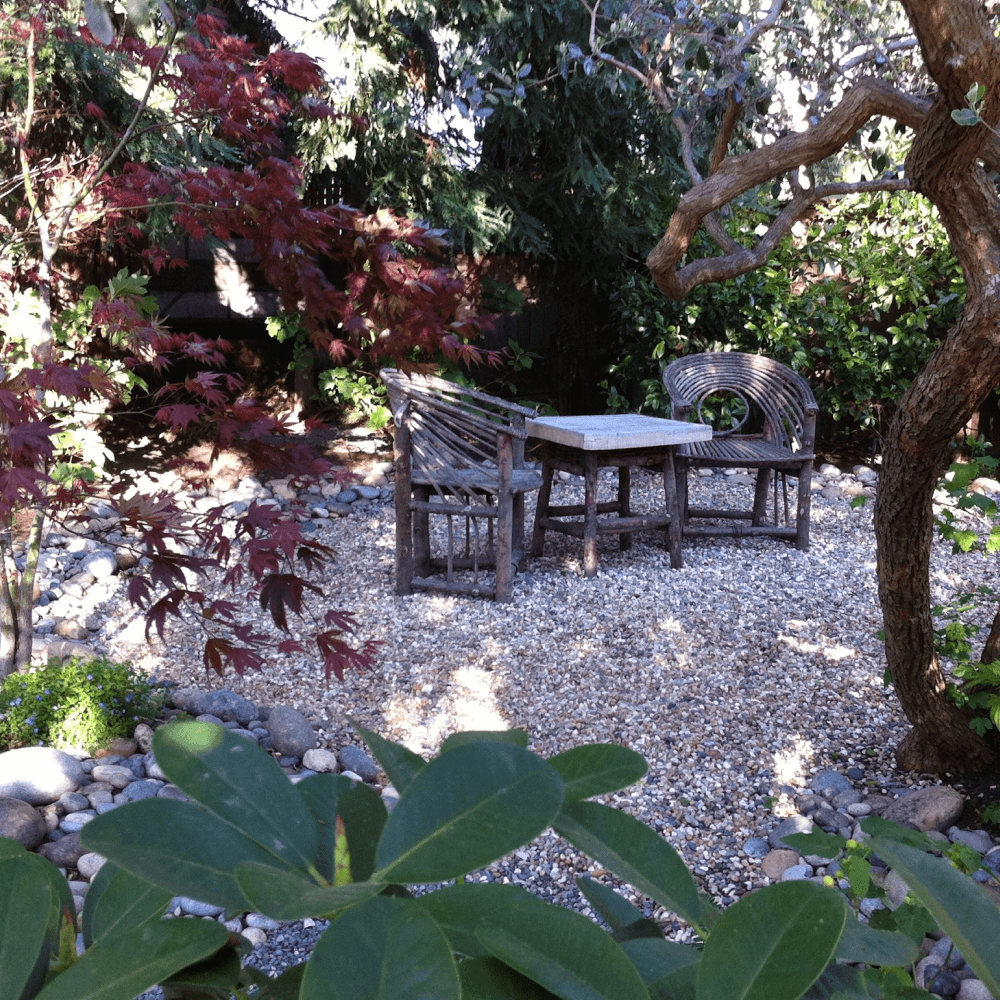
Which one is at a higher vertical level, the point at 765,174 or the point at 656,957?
the point at 765,174

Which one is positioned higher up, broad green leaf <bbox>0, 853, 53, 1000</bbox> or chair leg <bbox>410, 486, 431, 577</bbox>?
broad green leaf <bbox>0, 853, 53, 1000</bbox>

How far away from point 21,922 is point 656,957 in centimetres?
24

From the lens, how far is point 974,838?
2.34 m

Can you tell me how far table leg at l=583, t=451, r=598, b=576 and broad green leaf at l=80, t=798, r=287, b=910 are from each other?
422 cm

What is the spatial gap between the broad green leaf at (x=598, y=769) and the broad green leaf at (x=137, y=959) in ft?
0.49

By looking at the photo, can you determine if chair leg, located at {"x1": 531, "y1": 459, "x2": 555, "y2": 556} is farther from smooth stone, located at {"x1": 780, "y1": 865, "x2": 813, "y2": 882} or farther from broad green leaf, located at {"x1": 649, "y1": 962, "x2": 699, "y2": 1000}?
broad green leaf, located at {"x1": 649, "y1": 962, "x2": 699, "y2": 1000}

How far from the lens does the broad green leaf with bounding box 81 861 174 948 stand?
37 centimetres

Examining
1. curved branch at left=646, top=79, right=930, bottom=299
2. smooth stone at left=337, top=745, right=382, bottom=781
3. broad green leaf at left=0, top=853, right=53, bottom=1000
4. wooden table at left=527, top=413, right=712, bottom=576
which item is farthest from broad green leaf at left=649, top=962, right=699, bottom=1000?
wooden table at left=527, top=413, right=712, bottom=576

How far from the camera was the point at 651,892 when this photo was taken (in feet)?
1.27

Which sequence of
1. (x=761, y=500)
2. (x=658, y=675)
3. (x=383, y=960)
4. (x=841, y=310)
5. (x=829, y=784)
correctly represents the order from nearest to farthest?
(x=383, y=960) < (x=829, y=784) < (x=658, y=675) < (x=761, y=500) < (x=841, y=310)

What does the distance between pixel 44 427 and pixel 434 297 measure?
0.94 m

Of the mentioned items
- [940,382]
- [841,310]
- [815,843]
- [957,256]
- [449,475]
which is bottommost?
[815,843]

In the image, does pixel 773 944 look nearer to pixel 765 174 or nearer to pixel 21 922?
pixel 21 922

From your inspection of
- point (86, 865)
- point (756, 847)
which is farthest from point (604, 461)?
point (86, 865)
